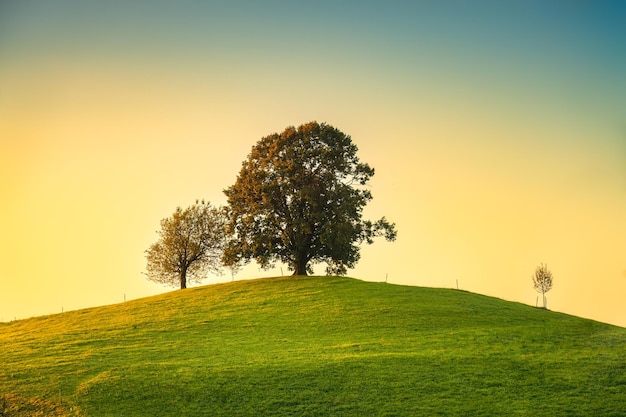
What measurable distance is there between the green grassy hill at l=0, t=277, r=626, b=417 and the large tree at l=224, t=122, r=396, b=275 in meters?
7.81

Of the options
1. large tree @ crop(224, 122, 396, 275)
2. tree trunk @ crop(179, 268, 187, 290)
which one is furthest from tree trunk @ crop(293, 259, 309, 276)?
tree trunk @ crop(179, 268, 187, 290)

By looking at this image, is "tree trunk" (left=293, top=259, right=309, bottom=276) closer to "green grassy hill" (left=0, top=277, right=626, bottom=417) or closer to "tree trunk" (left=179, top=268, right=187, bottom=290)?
"green grassy hill" (left=0, top=277, right=626, bottom=417)

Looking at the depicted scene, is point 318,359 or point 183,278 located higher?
point 183,278

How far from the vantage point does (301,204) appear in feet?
218

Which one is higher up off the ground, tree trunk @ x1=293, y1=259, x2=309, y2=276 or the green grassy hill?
tree trunk @ x1=293, y1=259, x2=309, y2=276

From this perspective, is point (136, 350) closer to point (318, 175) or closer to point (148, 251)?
point (318, 175)

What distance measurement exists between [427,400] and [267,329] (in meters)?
18.6

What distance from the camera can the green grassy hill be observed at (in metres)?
31.3

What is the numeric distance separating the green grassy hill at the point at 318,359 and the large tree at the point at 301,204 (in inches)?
308

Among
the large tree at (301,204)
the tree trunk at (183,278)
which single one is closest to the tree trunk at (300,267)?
the large tree at (301,204)

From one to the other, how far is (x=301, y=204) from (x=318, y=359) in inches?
1197

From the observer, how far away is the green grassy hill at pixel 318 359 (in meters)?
31.3

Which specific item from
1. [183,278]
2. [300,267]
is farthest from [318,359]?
[183,278]

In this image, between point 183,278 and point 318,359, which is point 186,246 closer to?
point 183,278
